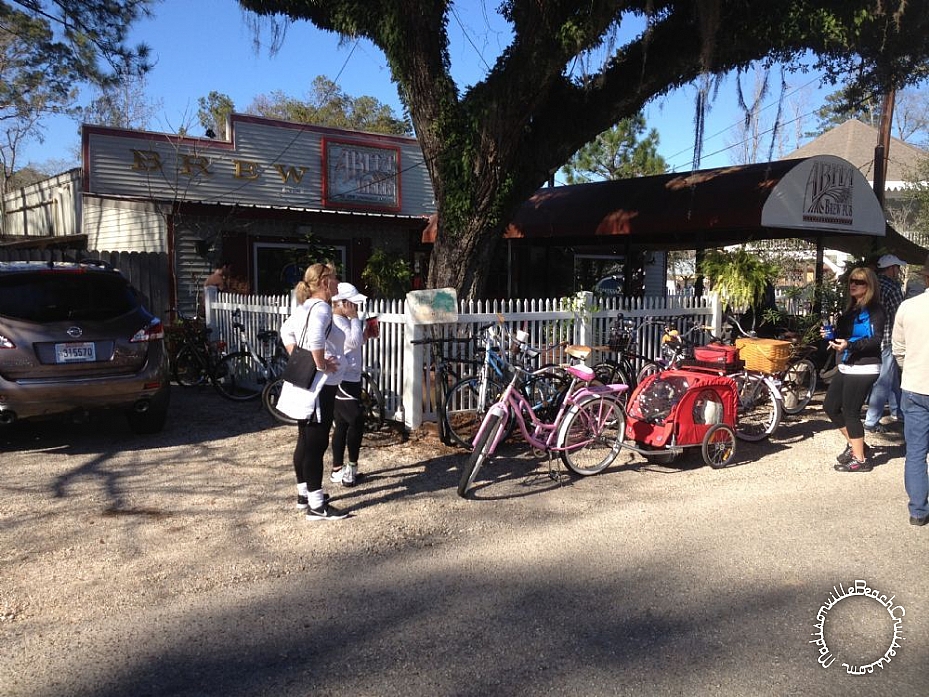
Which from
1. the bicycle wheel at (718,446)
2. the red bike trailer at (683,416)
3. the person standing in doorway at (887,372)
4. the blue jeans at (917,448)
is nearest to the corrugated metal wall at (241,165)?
the red bike trailer at (683,416)

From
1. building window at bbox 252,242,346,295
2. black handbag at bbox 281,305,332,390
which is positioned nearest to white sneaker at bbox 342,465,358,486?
black handbag at bbox 281,305,332,390

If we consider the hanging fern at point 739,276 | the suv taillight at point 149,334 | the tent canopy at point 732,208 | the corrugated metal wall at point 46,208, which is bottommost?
the suv taillight at point 149,334

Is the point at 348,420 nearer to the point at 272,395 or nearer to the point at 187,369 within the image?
the point at 272,395

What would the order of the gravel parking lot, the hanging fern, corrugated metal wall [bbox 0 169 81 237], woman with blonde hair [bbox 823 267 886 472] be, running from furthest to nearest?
corrugated metal wall [bbox 0 169 81 237] → the hanging fern → woman with blonde hair [bbox 823 267 886 472] → the gravel parking lot

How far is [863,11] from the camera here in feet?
28.6

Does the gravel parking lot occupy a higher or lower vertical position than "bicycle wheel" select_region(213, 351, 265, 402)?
lower

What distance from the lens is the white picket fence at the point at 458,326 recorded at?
305 inches

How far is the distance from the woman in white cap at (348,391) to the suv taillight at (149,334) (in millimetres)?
2321

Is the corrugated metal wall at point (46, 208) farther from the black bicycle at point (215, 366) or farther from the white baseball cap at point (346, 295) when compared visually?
the white baseball cap at point (346, 295)

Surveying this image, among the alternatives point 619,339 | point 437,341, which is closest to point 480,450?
point 437,341

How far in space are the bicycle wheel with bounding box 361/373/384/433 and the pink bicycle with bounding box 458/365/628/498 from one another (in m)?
1.70

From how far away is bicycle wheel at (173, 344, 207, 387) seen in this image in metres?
10.8

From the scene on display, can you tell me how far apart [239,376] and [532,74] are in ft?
18.1

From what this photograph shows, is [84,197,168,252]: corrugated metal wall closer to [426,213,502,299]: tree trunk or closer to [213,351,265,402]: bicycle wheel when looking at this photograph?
[213,351,265,402]: bicycle wheel
